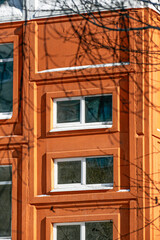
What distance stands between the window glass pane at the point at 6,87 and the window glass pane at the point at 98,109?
2014 millimetres

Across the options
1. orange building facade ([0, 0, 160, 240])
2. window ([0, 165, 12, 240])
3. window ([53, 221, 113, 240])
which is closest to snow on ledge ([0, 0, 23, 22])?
orange building facade ([0, 0, 160, 240])

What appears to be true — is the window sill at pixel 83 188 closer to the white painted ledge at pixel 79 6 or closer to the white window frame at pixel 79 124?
the white window frame at pixel 79 124

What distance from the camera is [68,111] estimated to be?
22.2 m

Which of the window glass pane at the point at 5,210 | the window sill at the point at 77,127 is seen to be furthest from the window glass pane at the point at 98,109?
the window glass pane at the point at 5,210

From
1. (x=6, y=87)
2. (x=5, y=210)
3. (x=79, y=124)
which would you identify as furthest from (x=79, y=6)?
(x=5, y=210)

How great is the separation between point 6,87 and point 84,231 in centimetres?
418

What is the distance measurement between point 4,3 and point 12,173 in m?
4.32

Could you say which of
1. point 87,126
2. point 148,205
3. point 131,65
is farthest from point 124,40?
point 148,205

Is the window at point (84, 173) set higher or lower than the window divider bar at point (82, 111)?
lower

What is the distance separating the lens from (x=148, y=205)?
2119 centimetres

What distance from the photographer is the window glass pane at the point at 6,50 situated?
75.5 feet

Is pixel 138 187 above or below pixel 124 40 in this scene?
below

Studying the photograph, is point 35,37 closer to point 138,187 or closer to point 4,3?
point 4,3

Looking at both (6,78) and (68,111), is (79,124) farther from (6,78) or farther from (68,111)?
(6,78)
